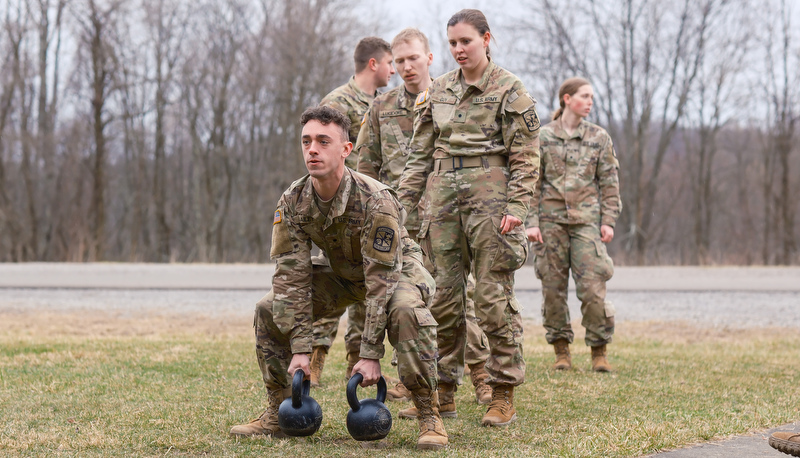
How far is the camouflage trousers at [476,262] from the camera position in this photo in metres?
4.61

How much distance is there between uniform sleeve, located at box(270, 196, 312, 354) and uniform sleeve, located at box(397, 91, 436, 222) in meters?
1.21

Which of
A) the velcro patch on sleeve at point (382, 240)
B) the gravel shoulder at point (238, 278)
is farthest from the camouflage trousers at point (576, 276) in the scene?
the gravel shoulder at point (238, 278)

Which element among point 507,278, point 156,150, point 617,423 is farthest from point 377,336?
point 156,150

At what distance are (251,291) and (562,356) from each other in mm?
8629

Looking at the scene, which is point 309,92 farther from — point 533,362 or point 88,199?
point 533,362

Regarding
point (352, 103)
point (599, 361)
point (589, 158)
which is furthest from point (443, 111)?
point (599, 361)

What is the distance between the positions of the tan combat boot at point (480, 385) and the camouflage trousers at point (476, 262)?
0.58m

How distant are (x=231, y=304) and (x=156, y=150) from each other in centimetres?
2334

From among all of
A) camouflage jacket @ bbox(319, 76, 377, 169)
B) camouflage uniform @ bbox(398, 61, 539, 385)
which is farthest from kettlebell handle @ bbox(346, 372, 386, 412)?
camouflage jacket @ bbox(319, 76, 377, 169)

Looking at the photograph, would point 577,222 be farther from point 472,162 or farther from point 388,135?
point 472,162

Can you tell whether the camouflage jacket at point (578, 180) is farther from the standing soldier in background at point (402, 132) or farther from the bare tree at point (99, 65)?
the bare tree at point (99, 65)

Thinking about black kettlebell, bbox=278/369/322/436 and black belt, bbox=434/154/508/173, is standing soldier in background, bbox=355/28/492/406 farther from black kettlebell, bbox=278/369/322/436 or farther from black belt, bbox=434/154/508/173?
black kettlebell, bbox=278/369/322/436

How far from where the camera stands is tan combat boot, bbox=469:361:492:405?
5267mm

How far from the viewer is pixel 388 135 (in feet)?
19.3
